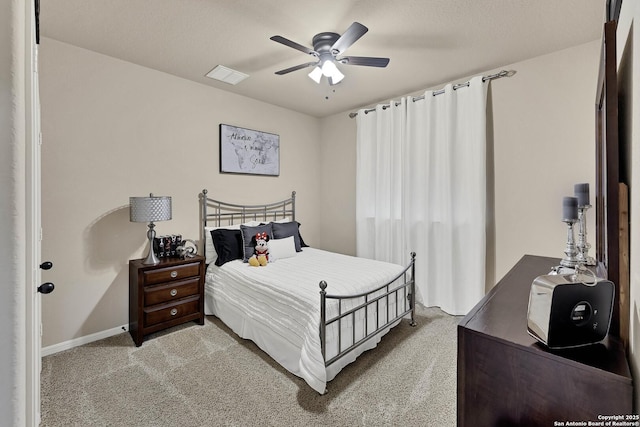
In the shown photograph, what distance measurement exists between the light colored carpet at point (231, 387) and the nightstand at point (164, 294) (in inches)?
7.0

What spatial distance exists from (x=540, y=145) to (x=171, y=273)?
379 centimetres

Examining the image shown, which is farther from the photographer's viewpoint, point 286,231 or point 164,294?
point 286,231

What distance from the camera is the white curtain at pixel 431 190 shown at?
3023 mm

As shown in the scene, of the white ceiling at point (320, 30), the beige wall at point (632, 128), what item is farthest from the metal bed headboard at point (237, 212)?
the beige wall at point (632, 128)

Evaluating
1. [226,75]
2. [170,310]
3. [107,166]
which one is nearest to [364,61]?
[226,75]

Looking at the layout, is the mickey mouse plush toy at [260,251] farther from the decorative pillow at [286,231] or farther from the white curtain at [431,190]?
the white curtain at [431,190]

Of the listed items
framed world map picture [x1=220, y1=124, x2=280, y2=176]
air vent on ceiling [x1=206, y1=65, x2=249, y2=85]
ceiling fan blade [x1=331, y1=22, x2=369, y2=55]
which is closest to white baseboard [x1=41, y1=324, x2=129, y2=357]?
framed world map picture [x1=220, y1=124, x2=280, y2=176]

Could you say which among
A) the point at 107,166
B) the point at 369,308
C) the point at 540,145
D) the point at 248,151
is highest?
the point at 248,151

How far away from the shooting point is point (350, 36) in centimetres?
193

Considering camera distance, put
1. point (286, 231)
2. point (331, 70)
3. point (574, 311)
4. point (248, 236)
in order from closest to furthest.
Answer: point (574, 311), point (331, 70), point (248, 236), point (286, 231)

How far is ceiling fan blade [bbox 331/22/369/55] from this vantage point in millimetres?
1802

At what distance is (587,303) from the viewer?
80cm

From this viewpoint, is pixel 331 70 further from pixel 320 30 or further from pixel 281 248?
pixel 281 248

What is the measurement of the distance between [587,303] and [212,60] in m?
3.18
